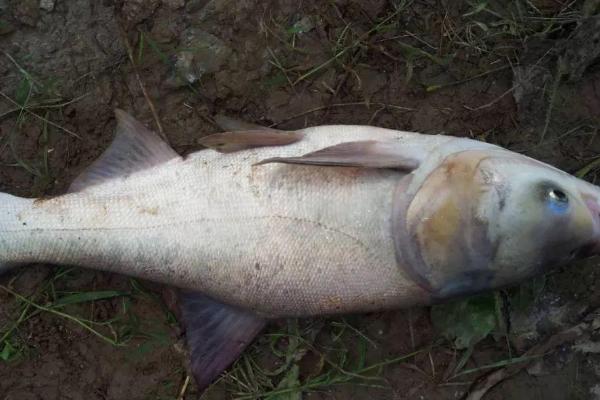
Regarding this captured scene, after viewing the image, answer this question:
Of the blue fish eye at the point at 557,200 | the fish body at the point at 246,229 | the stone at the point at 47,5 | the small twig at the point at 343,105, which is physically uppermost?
the stone at the point at 47,5

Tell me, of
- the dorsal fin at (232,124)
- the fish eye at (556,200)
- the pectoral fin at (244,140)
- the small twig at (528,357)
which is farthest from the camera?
the small twig at (528,357)

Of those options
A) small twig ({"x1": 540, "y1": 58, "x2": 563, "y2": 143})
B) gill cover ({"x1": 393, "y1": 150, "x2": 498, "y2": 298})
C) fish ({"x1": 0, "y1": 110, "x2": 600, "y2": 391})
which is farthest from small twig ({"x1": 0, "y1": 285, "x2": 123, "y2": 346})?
small twig ({"x1": 540, "y1": 58, "x2": 563, "y2": 143})

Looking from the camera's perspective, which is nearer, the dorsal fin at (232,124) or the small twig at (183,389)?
the dorsal fin at (232,124)

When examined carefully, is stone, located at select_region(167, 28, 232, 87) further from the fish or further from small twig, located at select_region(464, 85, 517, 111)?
small twig, located at select_region(464, 85, 517, 111)

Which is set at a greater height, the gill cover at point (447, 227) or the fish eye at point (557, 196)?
the fish eye at point (557, 196)

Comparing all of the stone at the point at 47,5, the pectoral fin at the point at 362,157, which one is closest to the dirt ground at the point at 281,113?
the stone at the point at 47,5

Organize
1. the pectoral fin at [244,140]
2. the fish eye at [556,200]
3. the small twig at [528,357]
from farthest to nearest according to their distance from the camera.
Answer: the small twig at [528,357] → the pectoral fin at [244,140] → the fish eye at [556,200]

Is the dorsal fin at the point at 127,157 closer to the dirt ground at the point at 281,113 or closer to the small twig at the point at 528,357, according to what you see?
the dirt ground at the point at 281,113

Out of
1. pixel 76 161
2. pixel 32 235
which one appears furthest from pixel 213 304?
pixel 76 161

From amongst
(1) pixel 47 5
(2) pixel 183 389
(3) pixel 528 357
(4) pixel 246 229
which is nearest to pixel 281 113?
(4) pixel 246 229
